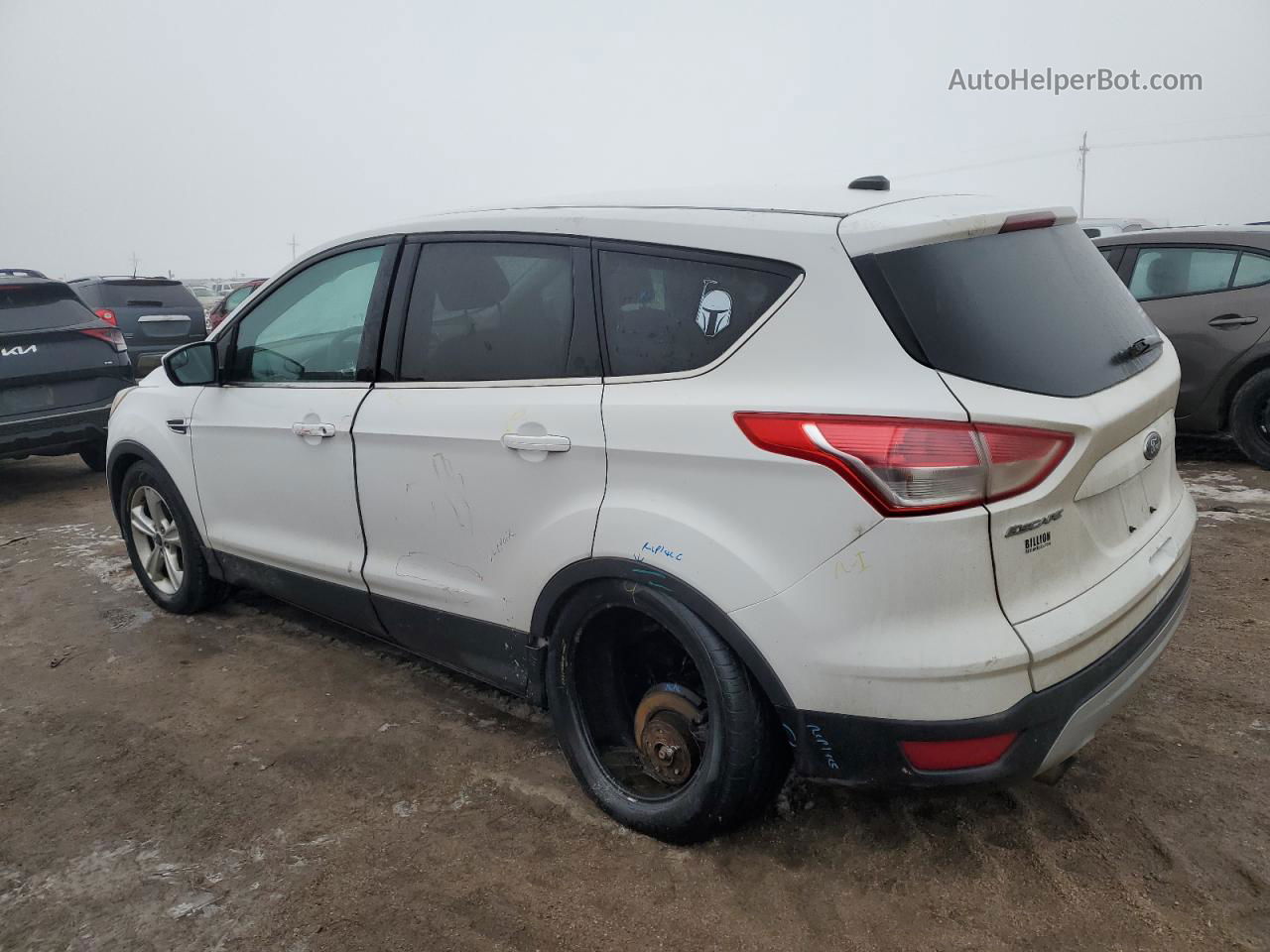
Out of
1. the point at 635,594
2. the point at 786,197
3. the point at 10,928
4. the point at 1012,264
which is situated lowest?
the point at 10,928

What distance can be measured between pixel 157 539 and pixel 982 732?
3876 mm

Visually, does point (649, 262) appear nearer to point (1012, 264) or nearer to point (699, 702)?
point (1012, 264)

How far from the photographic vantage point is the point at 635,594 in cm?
238

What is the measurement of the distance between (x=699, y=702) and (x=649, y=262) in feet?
3.70

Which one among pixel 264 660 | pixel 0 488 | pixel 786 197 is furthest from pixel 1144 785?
pixel 0 488

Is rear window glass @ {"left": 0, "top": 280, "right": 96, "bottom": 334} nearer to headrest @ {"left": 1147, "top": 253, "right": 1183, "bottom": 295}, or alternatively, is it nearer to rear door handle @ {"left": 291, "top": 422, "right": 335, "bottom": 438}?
rear door handle @ {"left": 291, "top": 422, "right": 335, "bottom": 438}

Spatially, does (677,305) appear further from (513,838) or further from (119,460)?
(119,460)

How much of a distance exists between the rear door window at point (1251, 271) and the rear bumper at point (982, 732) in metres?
4.91

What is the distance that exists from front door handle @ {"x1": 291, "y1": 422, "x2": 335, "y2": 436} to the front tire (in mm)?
1101

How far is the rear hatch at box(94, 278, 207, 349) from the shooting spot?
12703 millimetres

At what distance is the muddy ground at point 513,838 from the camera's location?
2.26 meters

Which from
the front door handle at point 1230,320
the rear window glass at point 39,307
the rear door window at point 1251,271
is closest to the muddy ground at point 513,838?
the front door handle at point 1230,320

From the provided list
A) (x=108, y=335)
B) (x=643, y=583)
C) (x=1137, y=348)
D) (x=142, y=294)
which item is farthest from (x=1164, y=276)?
(x=142, y=294)

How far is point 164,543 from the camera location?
14.7 feet
